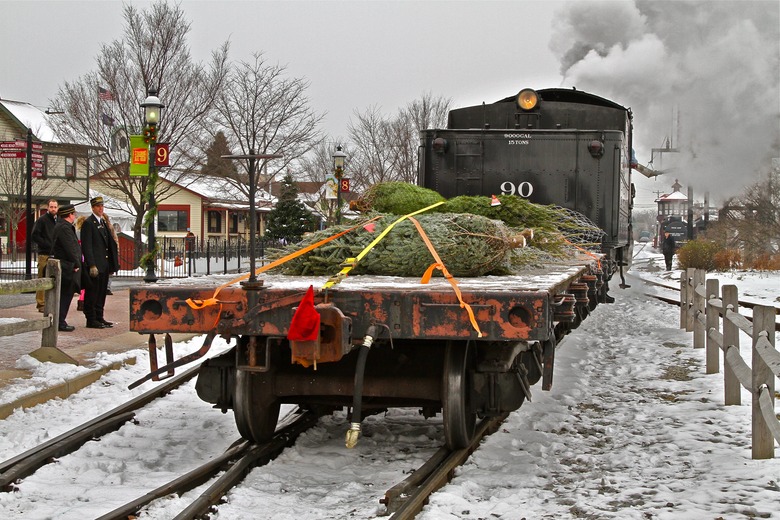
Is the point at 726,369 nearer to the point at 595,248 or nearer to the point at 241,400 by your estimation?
the point at 595,248

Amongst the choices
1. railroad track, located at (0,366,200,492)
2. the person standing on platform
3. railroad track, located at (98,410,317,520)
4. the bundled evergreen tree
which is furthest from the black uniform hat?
the bundled evergreen tree

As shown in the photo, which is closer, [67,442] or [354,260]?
[354,260]

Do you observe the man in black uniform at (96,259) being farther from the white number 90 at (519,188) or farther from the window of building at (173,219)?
the window of building at (173,219)

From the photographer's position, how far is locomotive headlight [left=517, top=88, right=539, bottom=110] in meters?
10.2

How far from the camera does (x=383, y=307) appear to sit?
4496 mm

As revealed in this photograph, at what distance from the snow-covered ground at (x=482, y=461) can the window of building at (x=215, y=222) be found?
42.7 metres

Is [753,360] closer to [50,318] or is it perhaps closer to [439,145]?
[439,145]

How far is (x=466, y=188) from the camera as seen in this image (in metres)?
9.95

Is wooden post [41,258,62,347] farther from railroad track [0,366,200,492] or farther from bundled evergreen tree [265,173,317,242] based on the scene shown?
bundled evergreen tree [265,173,317,242]

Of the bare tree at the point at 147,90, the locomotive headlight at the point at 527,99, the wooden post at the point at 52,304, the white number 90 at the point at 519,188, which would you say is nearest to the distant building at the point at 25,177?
the bare tree at the point at 147,90

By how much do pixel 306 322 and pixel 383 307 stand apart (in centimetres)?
46

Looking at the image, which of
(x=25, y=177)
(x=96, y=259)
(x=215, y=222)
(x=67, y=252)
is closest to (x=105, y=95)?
(x=25, y=177)

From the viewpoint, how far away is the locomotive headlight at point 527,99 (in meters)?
10.2

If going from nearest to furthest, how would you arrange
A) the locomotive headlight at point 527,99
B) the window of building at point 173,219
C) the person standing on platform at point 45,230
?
the locomotive headlight at point 527,99 < the person standing on platform at point 45,230 < the window of building at point 173,219
